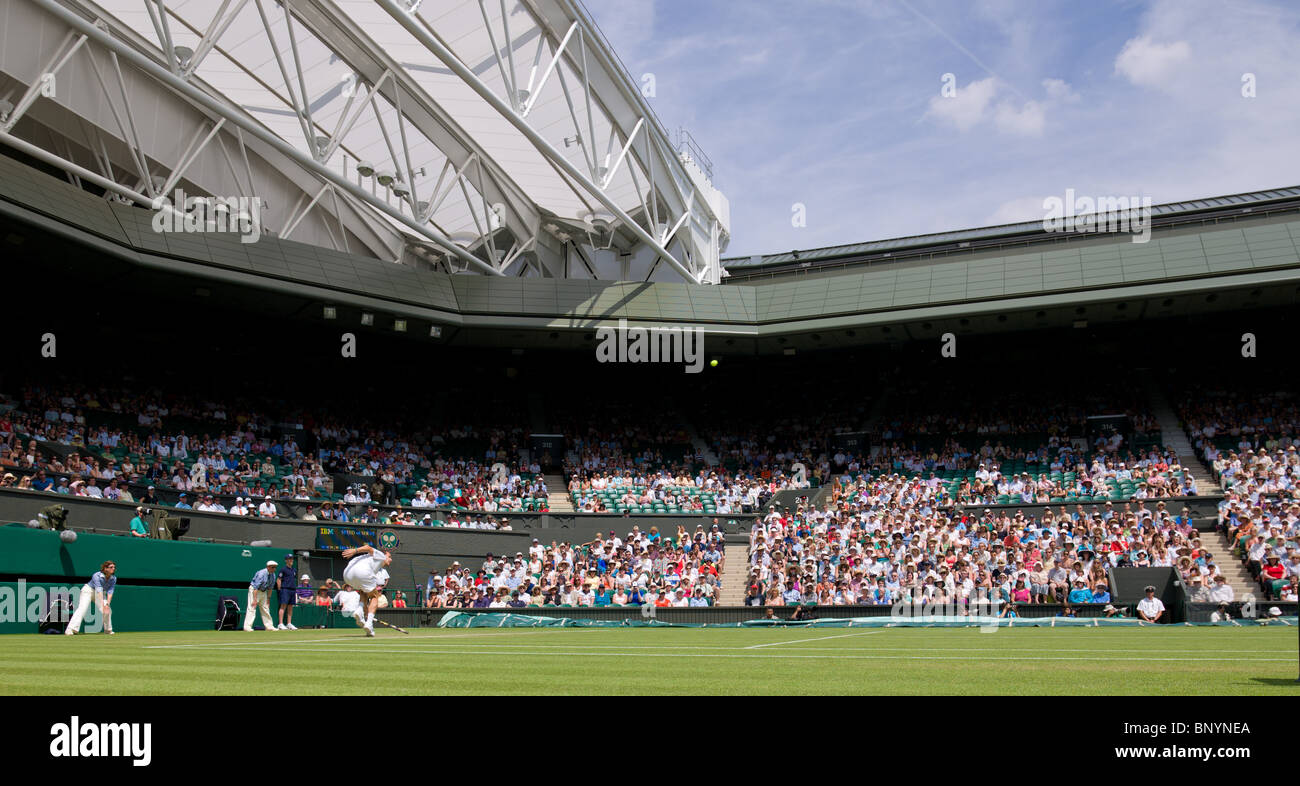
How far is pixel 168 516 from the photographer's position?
25.0 m

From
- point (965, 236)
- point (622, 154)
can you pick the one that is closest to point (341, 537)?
point (622, 154)

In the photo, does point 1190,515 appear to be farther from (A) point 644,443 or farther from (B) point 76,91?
(B) point 76,91

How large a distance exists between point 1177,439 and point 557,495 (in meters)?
22.6

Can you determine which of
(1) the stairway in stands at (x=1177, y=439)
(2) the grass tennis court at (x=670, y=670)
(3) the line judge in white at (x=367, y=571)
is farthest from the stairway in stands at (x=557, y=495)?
(2) the grass tennis court at (x=670, y=670)

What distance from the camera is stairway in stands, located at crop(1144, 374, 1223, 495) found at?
31281 mm

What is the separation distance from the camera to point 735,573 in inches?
1213

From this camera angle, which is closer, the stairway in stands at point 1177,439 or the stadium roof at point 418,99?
the stadium roof at point 418,99

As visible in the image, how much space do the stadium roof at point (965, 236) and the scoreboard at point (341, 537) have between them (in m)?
25.2

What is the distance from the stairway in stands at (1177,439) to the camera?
3128 centimetres

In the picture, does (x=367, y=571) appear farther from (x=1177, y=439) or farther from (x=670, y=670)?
(x=1177, y=439)

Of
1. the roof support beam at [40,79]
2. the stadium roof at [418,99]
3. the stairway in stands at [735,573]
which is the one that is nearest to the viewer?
the roof support beam at [40,79]

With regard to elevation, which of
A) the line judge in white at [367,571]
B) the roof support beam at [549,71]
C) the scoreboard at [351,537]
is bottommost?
the scoreboard at [351,537]

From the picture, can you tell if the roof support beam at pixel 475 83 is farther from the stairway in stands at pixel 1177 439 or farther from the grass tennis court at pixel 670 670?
the stairway in stands at pixel 1177 439

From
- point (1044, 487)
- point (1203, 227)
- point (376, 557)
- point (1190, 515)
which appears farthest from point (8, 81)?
point (1203, 227)
